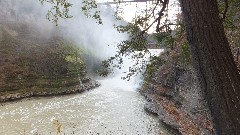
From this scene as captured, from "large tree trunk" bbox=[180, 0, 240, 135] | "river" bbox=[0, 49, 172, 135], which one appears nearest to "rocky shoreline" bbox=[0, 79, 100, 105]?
"river" bbox=[0, 49, 172, 135]

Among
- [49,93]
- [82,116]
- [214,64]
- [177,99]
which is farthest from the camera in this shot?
[49,93]

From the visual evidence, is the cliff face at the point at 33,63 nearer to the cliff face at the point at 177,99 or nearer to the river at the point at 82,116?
the river at the point at 82,116

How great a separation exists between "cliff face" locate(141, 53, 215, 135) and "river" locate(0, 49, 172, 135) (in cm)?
71

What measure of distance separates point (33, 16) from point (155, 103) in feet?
69.9

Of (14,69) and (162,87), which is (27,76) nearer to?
(14,69)

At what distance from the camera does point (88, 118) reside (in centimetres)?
1529

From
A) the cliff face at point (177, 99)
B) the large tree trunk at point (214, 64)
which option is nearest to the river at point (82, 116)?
the cliff face at point (177, 99)

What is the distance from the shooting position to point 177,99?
1658 centimetres

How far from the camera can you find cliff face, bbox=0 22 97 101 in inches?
866

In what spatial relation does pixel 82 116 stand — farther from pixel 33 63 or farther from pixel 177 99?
pixel 33 63

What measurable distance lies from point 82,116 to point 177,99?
17.2ft

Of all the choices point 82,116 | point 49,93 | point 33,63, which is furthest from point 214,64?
point 33,63

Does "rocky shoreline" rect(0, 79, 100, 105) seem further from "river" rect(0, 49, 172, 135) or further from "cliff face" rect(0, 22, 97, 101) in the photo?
"river" rect(0, 49, 172, 135)

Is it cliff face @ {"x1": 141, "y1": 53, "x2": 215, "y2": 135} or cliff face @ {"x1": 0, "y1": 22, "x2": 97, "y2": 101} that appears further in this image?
cliff face @ {"x1": 0, "y1": 22, "x2": 97, "y2": 101}
